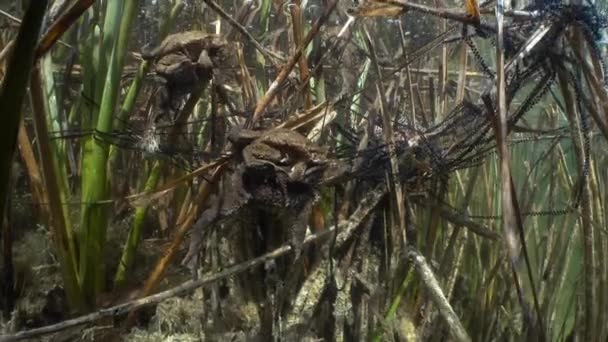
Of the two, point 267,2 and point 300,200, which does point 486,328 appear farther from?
point 267,2

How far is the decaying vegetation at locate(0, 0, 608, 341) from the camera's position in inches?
43.9

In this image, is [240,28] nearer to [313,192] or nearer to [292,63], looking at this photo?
[292,63]

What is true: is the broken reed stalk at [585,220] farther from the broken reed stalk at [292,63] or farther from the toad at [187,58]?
the toad at [187,58]

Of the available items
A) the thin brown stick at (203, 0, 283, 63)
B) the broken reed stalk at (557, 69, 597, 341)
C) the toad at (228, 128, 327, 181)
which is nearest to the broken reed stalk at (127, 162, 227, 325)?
the toad at (228, 128, 327, 181)

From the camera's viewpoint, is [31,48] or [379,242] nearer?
[31,48]

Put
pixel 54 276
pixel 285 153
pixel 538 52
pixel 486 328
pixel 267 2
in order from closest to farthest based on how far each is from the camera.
→ pixel 538 52
pixel 285 153
pixel 486 328
pixel 54 276
pixel 267 2

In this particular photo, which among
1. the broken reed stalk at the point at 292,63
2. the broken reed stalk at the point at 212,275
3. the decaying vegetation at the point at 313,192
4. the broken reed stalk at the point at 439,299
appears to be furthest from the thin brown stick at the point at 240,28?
the broken reed stalk at the point at 439,299

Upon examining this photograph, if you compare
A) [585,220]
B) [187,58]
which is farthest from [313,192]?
[585,220]

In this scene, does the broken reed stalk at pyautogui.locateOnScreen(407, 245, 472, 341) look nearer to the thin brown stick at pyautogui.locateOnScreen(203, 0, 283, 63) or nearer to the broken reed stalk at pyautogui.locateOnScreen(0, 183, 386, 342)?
the broken reed stalk at pyautogui.locateOnScreen(0, 183, 386, 342)

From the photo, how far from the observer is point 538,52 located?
1020mm

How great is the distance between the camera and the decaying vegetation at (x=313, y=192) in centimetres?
112

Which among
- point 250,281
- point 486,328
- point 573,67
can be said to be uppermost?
point 573,67

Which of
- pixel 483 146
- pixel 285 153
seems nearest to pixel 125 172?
pixel 285 153

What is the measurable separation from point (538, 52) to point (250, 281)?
0.77 metres
